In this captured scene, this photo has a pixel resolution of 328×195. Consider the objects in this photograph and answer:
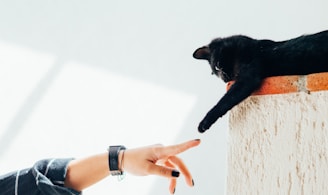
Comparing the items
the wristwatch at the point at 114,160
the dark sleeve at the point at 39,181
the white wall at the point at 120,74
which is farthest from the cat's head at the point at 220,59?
the white wall at the point at 120,74

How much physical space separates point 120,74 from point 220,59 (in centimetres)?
117

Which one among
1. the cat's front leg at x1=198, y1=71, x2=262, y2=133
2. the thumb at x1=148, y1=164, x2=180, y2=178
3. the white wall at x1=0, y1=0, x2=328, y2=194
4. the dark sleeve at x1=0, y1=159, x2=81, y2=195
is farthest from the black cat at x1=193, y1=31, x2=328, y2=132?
the white wall at x1=0, y1=0, x2=328, y2=194

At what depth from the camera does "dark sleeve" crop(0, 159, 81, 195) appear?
2.92ft

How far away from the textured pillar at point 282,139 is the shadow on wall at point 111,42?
4.19 feet

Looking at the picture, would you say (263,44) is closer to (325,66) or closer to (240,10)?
(325,66)

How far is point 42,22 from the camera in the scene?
2.16m

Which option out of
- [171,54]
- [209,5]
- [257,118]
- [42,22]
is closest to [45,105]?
[42,22]

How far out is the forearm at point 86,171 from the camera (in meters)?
0.94

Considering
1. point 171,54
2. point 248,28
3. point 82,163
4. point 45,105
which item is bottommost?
point 82,163

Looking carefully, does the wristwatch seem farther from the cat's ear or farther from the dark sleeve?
the cat's ear

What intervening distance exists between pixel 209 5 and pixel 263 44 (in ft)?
4.42

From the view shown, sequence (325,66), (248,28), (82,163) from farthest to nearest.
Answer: (248,28) → (82,163) → (325,66)

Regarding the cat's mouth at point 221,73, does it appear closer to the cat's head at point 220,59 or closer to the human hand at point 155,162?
the cat's head at point 220,59

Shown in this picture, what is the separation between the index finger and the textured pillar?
0.13 meters
